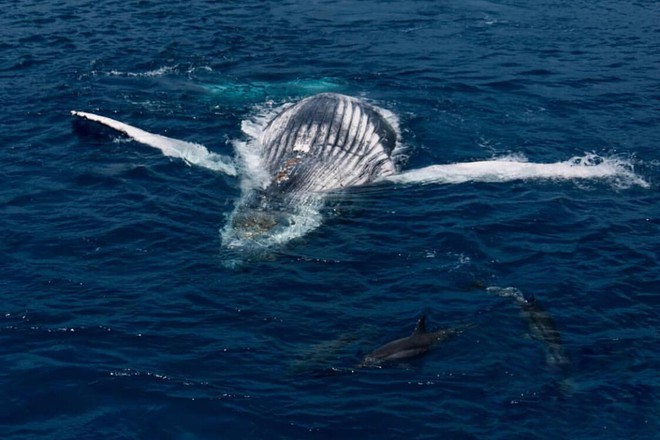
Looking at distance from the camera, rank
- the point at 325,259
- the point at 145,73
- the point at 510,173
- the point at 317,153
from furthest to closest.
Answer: the point at 145,73 < the point at 510,173 < the point at 317,153 < the point at 325,259

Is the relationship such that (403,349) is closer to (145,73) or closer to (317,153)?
(317,153)

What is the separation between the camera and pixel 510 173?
77.8ft

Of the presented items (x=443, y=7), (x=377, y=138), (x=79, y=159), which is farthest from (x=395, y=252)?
(x=443, y=7)

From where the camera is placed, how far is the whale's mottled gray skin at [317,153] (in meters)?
21.5

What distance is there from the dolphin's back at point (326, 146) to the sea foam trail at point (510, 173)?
1.00 meters

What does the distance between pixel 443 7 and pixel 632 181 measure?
18802 mm

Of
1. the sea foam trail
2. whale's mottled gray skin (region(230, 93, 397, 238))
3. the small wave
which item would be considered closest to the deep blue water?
the small wave

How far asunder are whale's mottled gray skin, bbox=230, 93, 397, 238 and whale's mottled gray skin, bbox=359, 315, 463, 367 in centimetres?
560

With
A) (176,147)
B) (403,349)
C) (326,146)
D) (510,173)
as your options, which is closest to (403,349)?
(403,349)

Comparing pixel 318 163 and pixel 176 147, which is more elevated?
pixel 176 147

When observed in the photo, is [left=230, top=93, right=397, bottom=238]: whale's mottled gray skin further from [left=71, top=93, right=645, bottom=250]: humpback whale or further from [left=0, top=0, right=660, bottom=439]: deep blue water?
[left=0, top=0, right=660, bottom=439]: deep blue water

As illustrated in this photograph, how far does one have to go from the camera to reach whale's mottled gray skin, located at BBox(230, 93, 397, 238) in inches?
848

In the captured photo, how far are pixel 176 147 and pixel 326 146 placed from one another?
4.36 metres

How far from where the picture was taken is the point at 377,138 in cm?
2477
